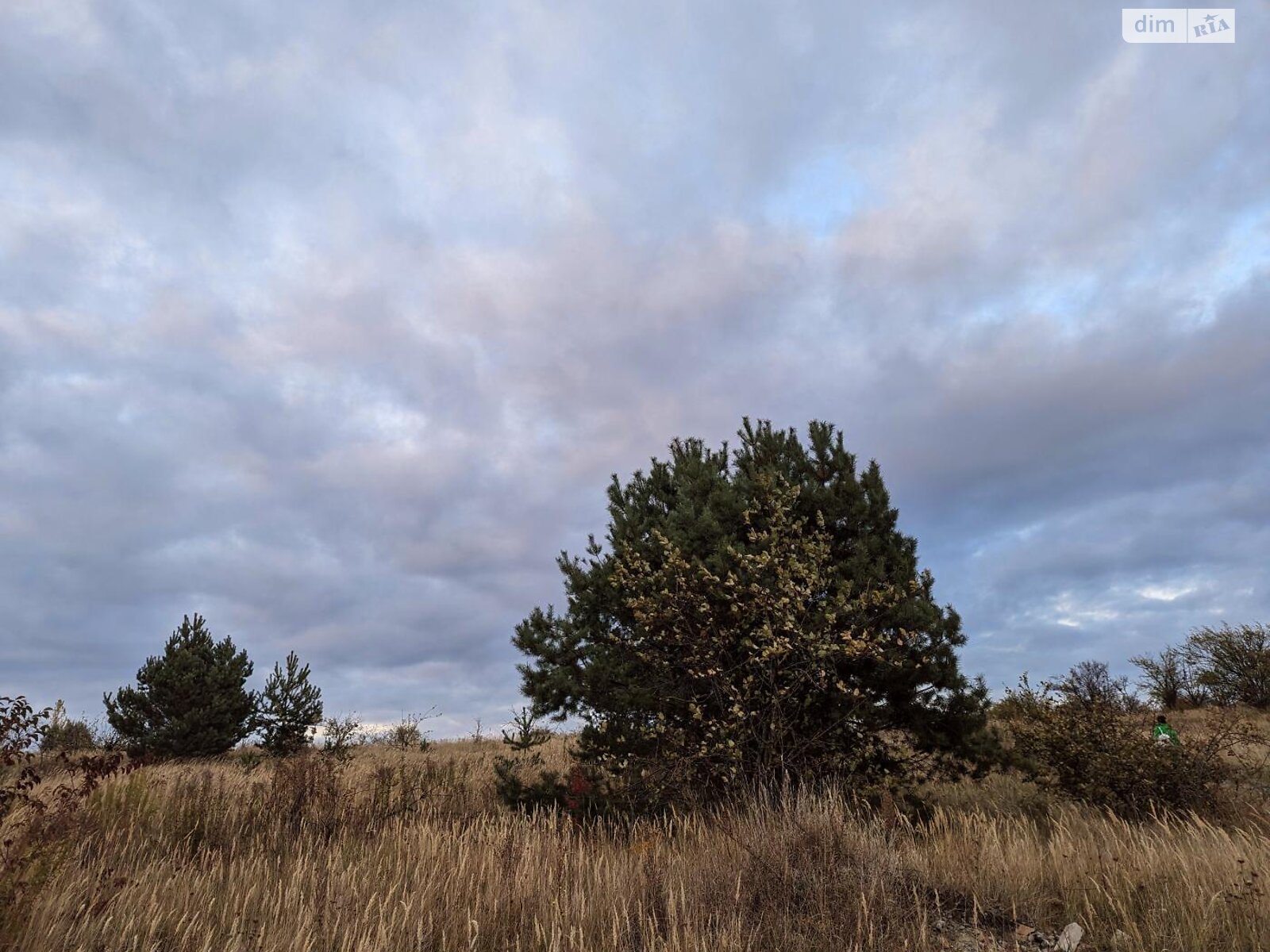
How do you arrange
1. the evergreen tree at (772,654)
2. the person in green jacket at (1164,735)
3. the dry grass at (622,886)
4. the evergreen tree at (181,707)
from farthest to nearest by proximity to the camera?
1. the evergreen tree at (181,707)
2. the person in green jacket at (1164,735)
3. the evergreen tree at (772,654)
4. the dry grass at (622,886)

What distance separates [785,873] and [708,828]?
284 centimetres

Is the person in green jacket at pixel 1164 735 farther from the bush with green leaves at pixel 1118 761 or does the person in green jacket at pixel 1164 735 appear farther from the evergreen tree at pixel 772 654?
the evergreen tree at pixel 772 654

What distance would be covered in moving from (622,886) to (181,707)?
718 inches

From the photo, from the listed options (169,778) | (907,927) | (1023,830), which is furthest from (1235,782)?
(169,778)

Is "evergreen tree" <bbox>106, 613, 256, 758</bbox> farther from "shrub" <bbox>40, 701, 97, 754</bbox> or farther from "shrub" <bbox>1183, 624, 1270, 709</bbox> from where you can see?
"shrub" <bbox>1183, 624, 1270, 709</bbox>

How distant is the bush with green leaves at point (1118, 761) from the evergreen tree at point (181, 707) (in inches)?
744

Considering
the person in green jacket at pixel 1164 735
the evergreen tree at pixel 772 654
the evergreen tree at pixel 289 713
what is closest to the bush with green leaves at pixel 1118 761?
the person in green jacket at pixel 1164 735

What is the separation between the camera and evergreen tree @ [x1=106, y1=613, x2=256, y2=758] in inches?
762

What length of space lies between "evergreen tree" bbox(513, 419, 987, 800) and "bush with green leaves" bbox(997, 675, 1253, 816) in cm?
141

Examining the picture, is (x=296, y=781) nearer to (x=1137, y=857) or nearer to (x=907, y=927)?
(x=907, y=927)

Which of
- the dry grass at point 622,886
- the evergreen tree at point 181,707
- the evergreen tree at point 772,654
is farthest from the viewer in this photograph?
the evergreen tree at point 181,707

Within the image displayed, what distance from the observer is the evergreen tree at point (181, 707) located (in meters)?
19.4

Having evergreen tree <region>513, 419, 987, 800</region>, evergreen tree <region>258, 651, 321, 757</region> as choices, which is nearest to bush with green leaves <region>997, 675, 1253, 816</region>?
evergreen tree <region>513, 419, 987, 800</region>

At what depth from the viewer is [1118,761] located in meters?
10.2
